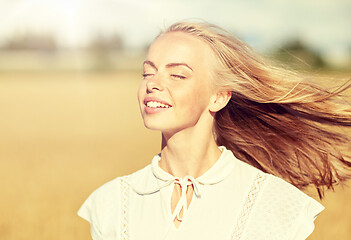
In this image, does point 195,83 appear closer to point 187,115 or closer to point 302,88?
point 187,115

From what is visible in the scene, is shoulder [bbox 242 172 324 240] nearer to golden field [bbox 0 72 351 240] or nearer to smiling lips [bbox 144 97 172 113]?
smiling lips [bbox 144 97 172 113]

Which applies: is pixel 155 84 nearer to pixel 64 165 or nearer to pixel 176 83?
pixel 176 83

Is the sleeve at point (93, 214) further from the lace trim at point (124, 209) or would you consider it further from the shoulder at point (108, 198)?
the lace trim at point (124, 209)

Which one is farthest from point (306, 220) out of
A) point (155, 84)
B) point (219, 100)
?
point (155, 84)

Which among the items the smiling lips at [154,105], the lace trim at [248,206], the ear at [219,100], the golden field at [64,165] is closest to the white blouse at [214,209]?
the lace trim at [248,206]

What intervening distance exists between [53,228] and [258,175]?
14.6 feet

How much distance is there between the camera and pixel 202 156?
325cm

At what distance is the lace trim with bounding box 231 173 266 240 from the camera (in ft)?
10.2

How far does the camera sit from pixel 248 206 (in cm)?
320

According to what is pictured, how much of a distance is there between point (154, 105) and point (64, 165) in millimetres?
9826

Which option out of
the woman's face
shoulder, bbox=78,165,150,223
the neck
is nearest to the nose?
the woman's face

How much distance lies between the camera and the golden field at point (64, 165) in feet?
24.0

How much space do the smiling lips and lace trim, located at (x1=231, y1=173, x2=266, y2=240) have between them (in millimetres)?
695

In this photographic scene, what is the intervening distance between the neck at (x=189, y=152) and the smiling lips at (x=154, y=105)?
0.20 m
